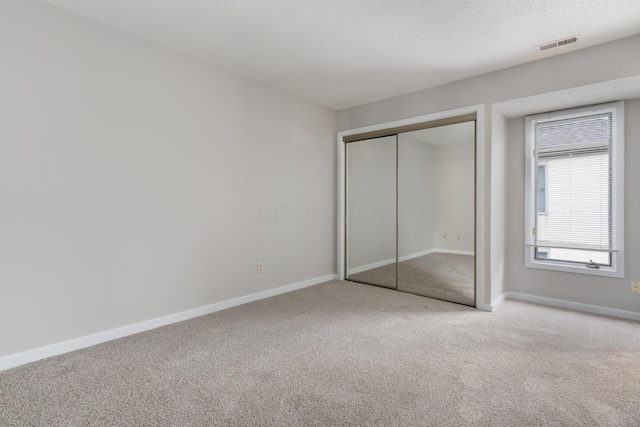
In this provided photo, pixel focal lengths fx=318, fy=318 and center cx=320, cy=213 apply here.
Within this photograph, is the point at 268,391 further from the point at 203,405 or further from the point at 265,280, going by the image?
the point at 265,280

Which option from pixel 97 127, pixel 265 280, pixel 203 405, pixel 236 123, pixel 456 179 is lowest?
pixel 203 405

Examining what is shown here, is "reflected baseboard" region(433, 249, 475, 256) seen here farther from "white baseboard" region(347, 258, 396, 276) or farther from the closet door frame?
"white baseboard" region(347, 258, 396, 276)

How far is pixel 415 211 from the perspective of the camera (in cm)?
410

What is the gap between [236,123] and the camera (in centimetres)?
342

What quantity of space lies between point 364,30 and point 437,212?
222cm

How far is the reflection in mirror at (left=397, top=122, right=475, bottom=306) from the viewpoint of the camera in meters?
3.58

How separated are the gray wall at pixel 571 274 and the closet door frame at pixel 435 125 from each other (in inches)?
27.8

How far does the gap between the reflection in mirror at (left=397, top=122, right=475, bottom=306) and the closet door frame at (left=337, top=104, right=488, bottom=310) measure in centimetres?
9

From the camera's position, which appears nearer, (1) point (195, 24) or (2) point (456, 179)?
(1) point (195, 24)

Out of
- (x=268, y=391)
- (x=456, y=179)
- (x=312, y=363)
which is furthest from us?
(x=456, y=179)

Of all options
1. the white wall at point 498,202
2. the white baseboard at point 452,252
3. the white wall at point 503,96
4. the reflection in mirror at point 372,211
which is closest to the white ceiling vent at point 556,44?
the white wall at point 503,96

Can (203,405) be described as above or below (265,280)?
below

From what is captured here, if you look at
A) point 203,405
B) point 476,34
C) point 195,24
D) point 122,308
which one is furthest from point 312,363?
point 476,34

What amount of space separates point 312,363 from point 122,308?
166 centimetres
